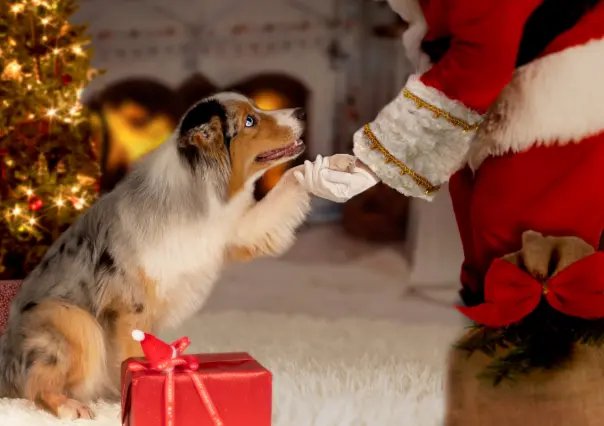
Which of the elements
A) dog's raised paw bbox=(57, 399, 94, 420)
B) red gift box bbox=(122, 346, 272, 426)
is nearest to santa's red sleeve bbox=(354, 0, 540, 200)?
red gift box bbox=(122, 346, 272, 426)

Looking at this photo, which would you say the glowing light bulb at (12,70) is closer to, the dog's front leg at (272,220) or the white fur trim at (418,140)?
the dog's front leg at (272,220)

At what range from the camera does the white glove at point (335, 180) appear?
1.35m

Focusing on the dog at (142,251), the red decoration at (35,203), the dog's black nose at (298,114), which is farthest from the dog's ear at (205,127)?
the red decoration at (35,203)

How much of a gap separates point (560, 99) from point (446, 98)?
0.21 metres

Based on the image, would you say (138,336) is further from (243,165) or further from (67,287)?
(243,165)

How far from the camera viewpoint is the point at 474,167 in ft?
4.45

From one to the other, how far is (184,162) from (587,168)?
91 cm

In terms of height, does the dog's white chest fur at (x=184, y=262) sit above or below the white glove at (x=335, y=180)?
below

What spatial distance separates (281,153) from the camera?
5.63 feet

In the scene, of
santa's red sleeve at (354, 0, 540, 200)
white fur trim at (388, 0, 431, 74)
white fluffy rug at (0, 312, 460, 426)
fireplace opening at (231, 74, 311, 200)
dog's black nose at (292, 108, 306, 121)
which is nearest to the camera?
santa's red sleeve at (354, 0, 540, 200)

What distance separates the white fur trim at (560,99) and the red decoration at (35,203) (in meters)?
1.31

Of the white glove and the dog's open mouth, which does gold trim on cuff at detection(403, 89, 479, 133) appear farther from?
the dog's open mouth

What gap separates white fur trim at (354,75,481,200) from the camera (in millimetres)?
1235

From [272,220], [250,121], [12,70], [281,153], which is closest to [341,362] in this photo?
[272,220]
